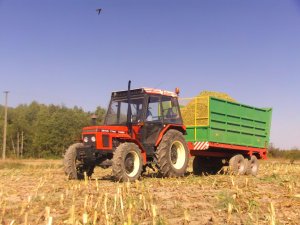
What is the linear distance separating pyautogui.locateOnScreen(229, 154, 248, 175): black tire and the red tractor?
2.27 m

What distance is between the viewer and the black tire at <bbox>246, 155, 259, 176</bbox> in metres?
13.6

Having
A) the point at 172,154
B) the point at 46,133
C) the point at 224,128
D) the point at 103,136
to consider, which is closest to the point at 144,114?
the point at 103,136

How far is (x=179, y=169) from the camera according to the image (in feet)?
35.0

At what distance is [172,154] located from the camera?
35.4ft

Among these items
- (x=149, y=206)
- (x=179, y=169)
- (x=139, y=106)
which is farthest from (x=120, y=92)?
(x=149, y=206)

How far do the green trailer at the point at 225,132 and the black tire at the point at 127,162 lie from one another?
2729 mm

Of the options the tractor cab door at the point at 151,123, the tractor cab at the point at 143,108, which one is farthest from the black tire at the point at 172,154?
the tractor cab at the point at 143,108

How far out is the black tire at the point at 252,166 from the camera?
13.6 m

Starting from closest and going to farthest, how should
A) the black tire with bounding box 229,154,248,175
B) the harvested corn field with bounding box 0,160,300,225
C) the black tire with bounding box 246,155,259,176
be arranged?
the harvested corn field with bounding box 0,160,300,225, the black tire with bounding box 229,154,248,175, the black tire with bounding box 246,155,259,176

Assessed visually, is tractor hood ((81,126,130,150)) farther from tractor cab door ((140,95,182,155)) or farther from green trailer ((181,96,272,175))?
green trailer ((181,96,272,175))

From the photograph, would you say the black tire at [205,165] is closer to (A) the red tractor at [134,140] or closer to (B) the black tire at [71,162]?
(A) the red tractor at [134,140]

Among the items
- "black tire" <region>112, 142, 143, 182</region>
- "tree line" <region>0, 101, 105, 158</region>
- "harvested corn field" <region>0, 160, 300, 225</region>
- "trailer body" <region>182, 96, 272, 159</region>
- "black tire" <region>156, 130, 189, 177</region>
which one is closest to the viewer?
"harvested corn field" <region>0, 160, 300, 225</region>

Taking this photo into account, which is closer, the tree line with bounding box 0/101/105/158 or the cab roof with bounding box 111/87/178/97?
the cab roof with bounding box 111/87/178/97

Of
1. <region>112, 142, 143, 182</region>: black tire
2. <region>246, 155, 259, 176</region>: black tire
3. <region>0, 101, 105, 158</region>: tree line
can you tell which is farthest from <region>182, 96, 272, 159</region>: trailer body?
<region>0, 101, 105, 158</region>: tree line
